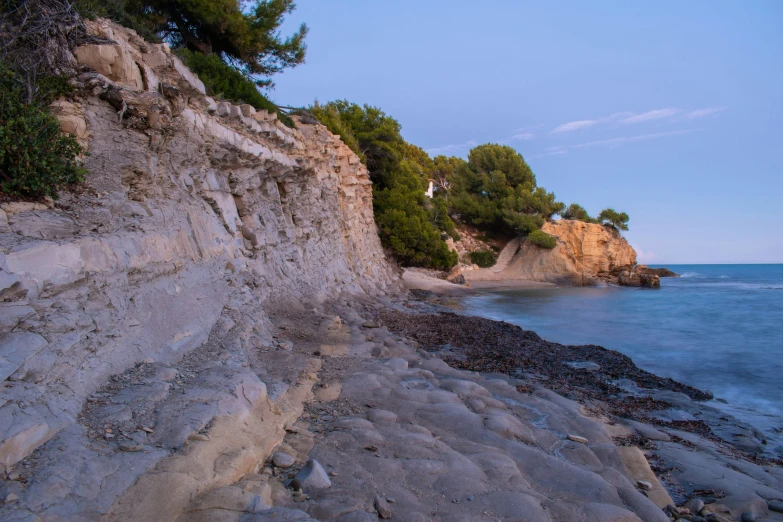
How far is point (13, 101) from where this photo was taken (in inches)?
185

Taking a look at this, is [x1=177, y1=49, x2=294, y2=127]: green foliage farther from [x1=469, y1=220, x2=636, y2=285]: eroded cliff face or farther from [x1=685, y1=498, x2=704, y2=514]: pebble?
[x1=469, y1=220, x2=636, y2=285]: eroded cliff face

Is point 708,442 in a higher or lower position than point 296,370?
lower

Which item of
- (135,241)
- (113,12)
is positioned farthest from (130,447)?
(113,12)

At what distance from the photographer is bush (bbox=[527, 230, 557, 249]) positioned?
125ft

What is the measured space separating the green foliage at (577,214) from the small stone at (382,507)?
4246 centimetres

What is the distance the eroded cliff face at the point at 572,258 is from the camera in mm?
38250

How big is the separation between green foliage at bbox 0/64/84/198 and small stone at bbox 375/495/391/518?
4.10 metres

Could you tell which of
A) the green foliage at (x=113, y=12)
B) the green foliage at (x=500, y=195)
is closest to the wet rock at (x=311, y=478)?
the green foliage at (x=113, y=12)

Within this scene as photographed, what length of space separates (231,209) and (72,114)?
3689 millimetres

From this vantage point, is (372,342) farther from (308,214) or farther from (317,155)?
(317,155)

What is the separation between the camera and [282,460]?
368cm

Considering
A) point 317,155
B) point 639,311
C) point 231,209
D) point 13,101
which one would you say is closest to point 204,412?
point 13,101

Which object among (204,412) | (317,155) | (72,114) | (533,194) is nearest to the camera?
(204,412)

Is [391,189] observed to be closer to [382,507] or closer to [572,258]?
[572,258]
